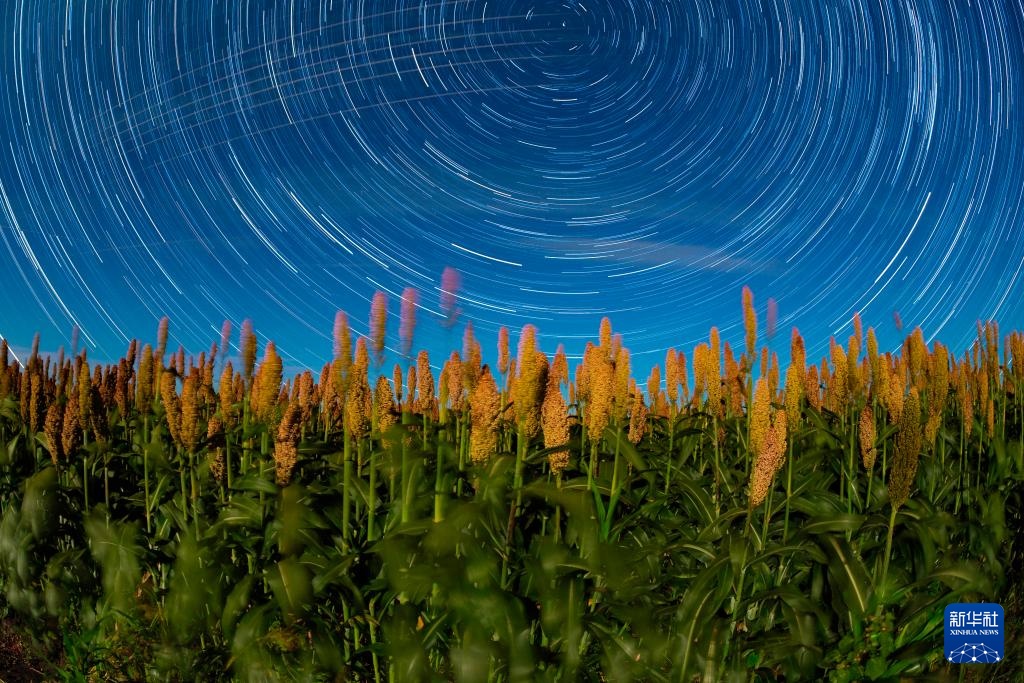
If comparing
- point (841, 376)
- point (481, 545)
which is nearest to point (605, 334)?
point (481, 545)

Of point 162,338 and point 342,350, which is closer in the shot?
point 342,350

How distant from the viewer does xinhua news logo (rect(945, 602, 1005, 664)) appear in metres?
4.08

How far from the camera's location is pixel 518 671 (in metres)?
3.37

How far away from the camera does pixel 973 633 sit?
4.15 m

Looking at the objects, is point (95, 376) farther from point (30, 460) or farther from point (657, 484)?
point (657, 484)

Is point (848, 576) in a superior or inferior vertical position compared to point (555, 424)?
inferior

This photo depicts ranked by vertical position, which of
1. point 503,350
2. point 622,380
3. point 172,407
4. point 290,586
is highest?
point 503,350

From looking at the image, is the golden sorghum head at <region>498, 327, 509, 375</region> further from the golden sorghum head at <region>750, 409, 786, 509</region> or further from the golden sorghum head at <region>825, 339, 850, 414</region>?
the golden sorghum head at <region>825, 339, 850, 414</region>

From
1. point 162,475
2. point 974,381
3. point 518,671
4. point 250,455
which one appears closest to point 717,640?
point 518,671

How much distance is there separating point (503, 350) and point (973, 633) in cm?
297

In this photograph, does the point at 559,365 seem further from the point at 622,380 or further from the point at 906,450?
the point at 906,450

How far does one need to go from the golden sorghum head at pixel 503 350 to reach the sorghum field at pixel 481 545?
1.1 inches

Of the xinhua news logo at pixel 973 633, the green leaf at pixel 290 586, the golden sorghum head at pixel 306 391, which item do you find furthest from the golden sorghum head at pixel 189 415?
the xinhua news logo at pixel 973 633

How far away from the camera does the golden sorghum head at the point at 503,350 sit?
4.77 m
